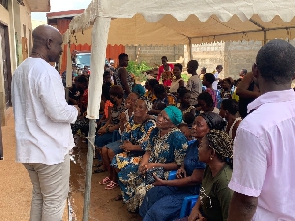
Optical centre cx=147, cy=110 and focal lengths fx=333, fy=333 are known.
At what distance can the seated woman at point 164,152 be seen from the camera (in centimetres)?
329

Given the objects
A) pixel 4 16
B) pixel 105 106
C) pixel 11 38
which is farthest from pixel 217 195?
pixel 11 38

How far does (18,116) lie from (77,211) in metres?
1.69

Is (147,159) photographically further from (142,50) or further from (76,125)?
(142,50)

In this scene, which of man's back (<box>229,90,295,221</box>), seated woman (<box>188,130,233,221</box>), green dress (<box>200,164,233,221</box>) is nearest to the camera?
man's back (<box>229,90,295,221</box>)

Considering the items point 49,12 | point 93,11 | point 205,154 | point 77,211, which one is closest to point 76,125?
point 77,211

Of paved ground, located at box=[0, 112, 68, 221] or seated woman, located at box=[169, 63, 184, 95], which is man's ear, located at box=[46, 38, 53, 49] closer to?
paved ground, located at box=[0, 112, 68, 221]

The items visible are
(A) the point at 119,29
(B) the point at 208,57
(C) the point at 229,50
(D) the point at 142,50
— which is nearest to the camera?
(A) the point at 119,29

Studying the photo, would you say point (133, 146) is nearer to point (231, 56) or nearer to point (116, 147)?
point (116, 147)

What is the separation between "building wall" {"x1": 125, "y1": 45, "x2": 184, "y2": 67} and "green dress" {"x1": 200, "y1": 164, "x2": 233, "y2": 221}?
1732 cm

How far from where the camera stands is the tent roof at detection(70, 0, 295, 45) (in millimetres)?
2830

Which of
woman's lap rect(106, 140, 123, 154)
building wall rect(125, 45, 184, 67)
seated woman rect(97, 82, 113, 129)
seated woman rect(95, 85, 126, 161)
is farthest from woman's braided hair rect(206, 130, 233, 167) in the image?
building wall rect(125, 45, 184, 67)

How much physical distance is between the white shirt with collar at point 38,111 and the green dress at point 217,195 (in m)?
1.11

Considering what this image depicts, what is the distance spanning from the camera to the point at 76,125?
21.4 feet

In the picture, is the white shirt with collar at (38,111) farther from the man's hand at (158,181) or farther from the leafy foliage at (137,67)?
the leafy foliage at (137,67)
